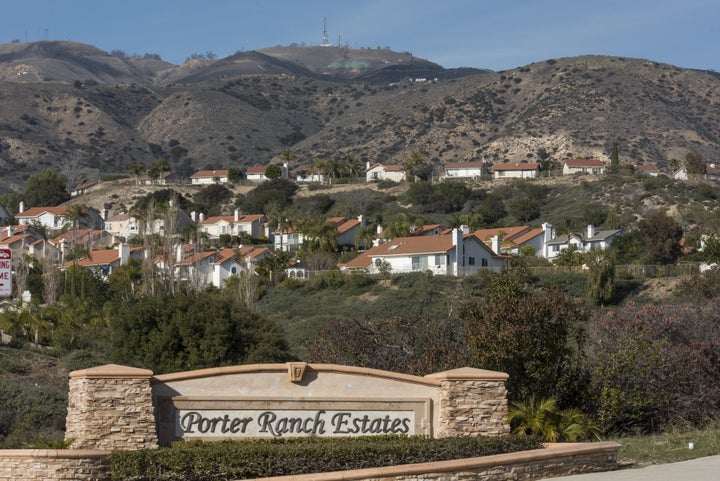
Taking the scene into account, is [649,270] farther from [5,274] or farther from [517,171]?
[5,274]

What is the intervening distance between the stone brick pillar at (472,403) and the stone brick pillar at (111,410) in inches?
205

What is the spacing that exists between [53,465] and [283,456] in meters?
3.63

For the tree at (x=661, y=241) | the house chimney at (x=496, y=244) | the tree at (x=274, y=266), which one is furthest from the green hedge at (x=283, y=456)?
the house chimney at (x=496, y=244)

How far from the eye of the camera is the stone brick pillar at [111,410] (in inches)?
736

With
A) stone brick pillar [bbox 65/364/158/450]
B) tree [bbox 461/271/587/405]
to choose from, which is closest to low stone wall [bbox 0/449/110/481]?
stone brick pillar [bbox 65/364/158/450]

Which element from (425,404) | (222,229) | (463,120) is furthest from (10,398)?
(463,120)

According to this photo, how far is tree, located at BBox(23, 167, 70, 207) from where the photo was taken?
138 meters

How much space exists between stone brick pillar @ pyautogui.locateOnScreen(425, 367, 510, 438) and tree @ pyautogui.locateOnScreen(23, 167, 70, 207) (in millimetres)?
123613

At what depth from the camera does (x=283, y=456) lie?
18875 millimetres

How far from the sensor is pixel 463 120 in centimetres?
18338

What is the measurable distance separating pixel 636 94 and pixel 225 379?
6474 inches

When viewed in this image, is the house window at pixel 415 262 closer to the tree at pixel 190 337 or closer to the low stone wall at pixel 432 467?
the tree at pixel 190 337

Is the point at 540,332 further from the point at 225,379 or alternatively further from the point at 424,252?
the point at 424,252

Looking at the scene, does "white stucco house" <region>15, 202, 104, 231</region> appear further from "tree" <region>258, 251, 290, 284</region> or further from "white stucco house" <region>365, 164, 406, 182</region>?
"tree" <region>258, 251, 290, 284</region>
